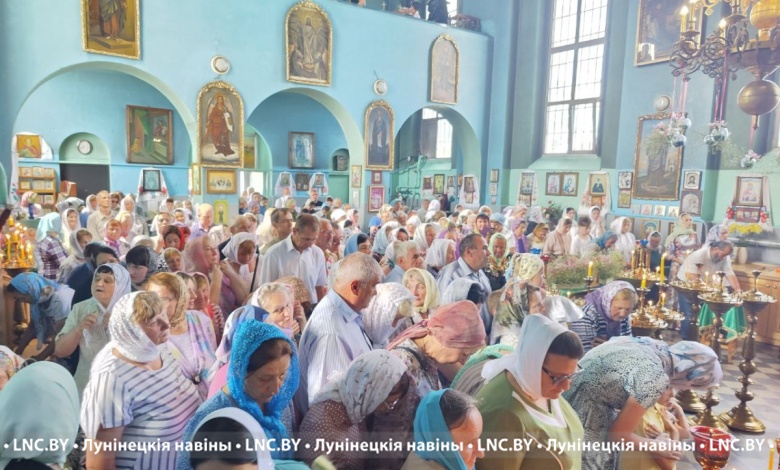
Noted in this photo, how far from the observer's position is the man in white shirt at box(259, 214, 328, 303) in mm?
5086

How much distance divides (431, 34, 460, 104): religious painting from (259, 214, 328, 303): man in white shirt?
13.1m

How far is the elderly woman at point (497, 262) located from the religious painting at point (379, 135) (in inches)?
402

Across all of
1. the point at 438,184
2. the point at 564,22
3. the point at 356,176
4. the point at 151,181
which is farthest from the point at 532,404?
the point at 438,184

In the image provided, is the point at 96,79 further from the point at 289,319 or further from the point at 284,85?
the point at 289,319

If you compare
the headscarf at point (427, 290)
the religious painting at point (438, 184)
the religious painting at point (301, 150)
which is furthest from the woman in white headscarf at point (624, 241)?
the religious painting at point (301, 150)

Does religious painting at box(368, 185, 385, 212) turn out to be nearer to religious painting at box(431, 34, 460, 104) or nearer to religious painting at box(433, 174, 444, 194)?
religious painting at box(431, 34, 460, 104)

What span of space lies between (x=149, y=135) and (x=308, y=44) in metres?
6.81

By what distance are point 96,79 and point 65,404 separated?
699 inches

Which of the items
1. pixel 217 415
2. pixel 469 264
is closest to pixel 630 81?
pixel 469 264

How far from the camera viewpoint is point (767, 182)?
11453 mm

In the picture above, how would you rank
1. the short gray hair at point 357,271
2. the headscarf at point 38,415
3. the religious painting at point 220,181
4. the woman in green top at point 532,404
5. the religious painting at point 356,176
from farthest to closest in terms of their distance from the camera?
the religious painting at point 356,176 < the religious painting at point 220,181 < the short gray hair at point 357,271 < the woman in green top at point 532,404 < the headscarf at point 38,415

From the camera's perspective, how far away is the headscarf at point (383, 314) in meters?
3.63

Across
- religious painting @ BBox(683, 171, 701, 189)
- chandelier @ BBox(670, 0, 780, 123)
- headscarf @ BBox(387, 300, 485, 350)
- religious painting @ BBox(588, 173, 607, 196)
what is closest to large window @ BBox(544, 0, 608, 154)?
religious painting @ BBox(588, 173, 607, 196)

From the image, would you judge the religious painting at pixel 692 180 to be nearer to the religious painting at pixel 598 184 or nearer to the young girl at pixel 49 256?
the religious painting at pixel 598 184
